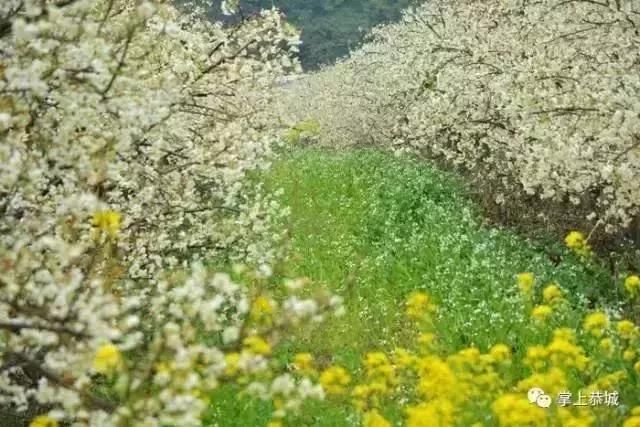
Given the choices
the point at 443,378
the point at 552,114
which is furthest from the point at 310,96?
the point at 443,378

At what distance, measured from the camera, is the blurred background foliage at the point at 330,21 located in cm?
7225

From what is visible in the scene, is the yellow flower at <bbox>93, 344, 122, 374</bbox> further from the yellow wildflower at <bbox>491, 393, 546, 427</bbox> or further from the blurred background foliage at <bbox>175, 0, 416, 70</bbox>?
the blurred background foliage at <bbox>175, 0, 416, 70</bbox>

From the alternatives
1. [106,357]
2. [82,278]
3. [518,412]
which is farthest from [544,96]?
[106,357]

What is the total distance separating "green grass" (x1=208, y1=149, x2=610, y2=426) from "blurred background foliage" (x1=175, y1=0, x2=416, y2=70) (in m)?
54.5

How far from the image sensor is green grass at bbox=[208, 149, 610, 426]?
27.2 feet

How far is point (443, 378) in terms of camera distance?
187 inches

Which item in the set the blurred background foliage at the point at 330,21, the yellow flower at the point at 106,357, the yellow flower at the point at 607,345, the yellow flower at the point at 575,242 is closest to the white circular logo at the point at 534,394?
the yellow flower at the point at 607,345

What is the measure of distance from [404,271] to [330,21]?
6678cm

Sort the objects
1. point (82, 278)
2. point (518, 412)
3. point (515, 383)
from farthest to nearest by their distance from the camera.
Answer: point (515, 383), point (518, 412), point (82, 278)

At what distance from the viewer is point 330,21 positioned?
249ft

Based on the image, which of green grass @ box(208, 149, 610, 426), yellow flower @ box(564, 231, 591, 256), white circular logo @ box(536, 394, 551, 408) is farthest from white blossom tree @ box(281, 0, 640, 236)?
white circular logo @ box(536, 394, 551, 408)

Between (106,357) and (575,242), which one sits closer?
(106,357)

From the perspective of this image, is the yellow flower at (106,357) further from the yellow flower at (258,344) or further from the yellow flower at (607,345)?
the yellow flower at (607,345)

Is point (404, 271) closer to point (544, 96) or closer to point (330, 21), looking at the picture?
point (544, 96)
